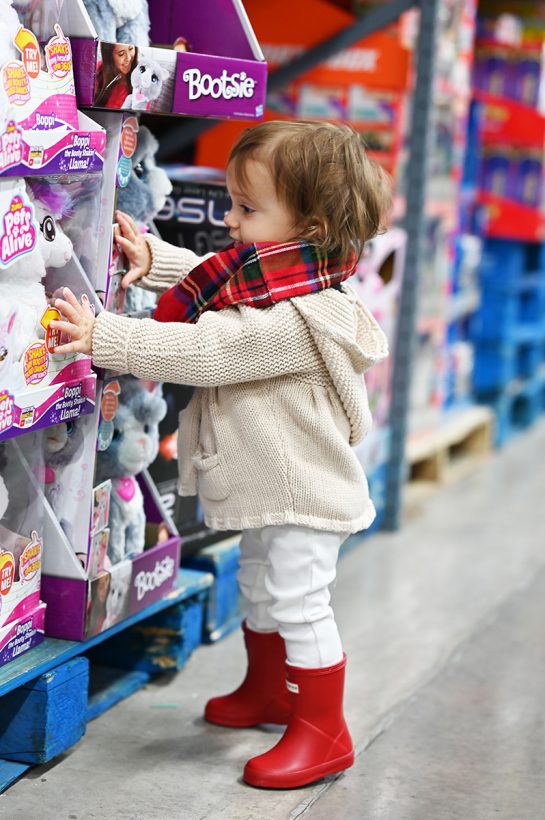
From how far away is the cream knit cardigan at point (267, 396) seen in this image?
7.30 ft

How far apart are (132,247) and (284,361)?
15.0 inches

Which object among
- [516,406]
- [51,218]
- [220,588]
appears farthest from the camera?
[516,406]

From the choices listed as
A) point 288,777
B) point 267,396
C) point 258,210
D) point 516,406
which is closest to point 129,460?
point 267,396

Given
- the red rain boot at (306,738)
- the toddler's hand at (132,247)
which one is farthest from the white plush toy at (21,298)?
the red rain boot at (306,738)

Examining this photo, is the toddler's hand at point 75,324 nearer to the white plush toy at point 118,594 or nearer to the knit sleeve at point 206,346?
the knit sleeve at point 206,346

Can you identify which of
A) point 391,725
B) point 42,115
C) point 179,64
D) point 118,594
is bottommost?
point 391,725

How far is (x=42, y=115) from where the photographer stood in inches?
80.7

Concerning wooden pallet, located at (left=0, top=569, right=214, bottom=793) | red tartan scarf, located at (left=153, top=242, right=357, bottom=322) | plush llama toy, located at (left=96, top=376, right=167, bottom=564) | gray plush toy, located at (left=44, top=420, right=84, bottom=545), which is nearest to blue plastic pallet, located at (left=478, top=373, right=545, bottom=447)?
wooden pallet, located at (left=0, top=569, right=214, bottom=793)

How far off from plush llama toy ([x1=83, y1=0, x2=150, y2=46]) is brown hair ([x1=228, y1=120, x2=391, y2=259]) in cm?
30

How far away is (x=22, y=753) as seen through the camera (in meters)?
2.35

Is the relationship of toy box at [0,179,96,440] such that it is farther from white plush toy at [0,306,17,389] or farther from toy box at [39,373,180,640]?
toy box at [39,373,180,640]

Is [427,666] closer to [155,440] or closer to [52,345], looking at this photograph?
[155,440]

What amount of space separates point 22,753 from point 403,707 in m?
0.92

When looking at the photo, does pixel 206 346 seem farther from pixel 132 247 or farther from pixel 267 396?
pixel 132 247
